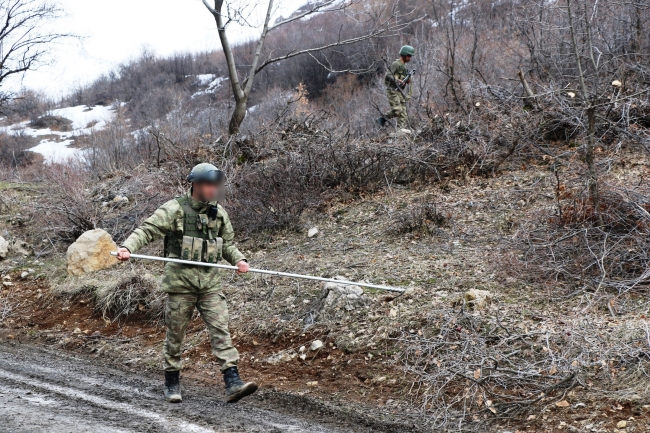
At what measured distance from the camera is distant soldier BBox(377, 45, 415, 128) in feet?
40.1

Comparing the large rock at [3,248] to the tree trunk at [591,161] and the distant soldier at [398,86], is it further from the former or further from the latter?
the tree trunk at [591,161]

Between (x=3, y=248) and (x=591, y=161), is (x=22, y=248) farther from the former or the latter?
(x=591, y=161)

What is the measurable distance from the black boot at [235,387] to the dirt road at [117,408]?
93 mm

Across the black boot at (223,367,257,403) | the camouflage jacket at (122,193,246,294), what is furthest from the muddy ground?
the camouflage jacket at (122,193,246,294)

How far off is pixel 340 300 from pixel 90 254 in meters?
4.53

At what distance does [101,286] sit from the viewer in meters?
7.93

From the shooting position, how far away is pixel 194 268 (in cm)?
488

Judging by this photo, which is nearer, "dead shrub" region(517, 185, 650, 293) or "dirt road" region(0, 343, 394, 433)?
"dirt road" region(0, 343, 394, 433)

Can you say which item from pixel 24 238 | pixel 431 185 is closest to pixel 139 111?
pixel 24 238

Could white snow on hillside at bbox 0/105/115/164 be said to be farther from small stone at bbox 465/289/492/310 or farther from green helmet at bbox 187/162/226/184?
small stone at bbox 465/289/492/310

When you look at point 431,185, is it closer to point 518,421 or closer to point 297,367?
point 297,367

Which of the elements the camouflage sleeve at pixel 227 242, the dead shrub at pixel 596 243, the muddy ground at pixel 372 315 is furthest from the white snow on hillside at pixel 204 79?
the camouflage sleeve at pixel 227 242

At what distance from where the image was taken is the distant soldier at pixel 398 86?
12.2 meters

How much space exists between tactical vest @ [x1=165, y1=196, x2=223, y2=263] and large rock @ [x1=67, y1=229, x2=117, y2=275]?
4.23 metres
